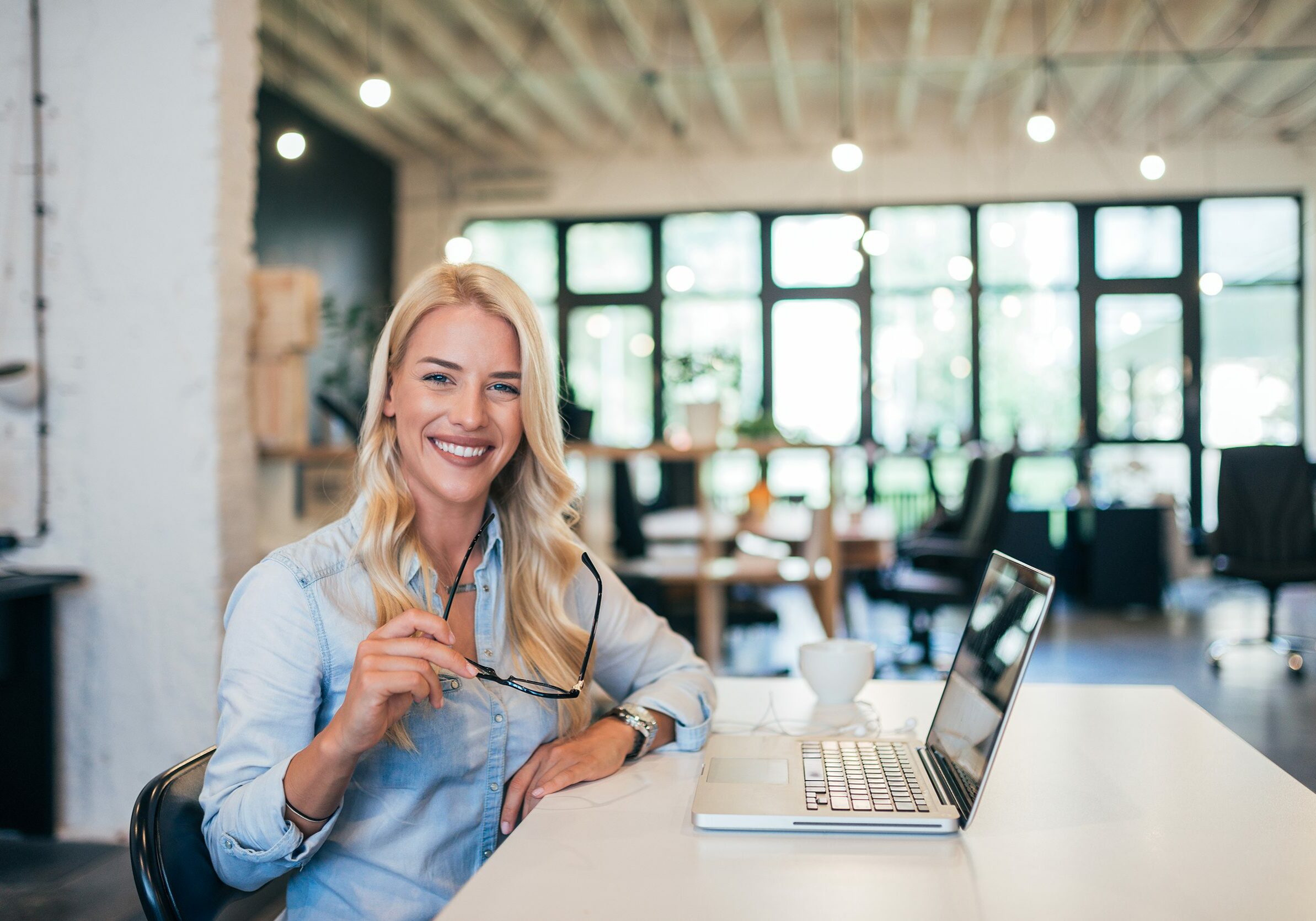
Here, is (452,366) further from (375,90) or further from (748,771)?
(375,90)

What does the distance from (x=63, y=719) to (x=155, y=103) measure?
1.88 meters

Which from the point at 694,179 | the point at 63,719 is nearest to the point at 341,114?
the point at 694,179

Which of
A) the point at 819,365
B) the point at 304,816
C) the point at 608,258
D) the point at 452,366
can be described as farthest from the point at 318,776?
the point at 608,258

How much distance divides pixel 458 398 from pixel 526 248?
26.2 ft

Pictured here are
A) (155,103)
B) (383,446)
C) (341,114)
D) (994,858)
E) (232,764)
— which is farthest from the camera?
(341,114)

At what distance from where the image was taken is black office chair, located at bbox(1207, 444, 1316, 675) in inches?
194

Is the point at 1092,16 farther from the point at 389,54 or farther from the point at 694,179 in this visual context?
the point at 389,54

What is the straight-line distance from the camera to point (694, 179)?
8.70 meters

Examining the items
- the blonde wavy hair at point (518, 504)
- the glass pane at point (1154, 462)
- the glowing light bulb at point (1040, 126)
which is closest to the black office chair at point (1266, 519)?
the glowing light bulb at point (1040, 126)

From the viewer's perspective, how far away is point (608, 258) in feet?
29.2

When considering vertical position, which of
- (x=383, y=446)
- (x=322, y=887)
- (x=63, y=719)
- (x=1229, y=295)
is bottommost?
(x=63, y=719)

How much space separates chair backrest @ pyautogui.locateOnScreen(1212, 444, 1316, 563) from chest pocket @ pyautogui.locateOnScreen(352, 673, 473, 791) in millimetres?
4958

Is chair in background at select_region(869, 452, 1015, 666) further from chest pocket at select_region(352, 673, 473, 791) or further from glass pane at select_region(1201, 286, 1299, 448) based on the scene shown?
glass pane at select_region(1201, 286, 1299, 448)

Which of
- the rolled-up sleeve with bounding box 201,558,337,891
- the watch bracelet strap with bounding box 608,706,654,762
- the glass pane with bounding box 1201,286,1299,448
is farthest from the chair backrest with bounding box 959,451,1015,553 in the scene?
the glass pane with bounding box 1201,286,1299,448
